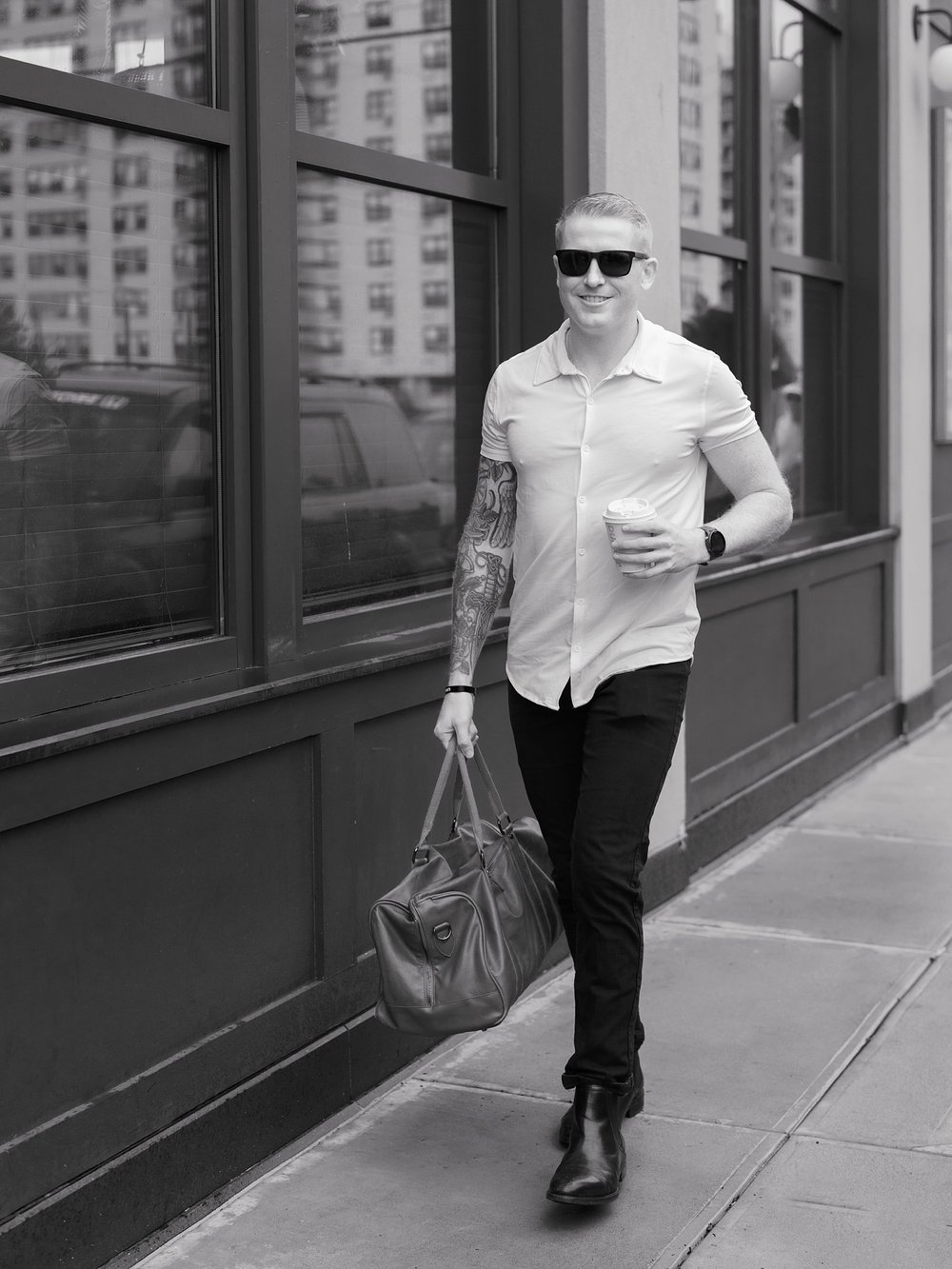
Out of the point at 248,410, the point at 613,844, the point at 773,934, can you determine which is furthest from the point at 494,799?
the point at 773,934

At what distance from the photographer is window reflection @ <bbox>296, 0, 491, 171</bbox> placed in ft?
13.8

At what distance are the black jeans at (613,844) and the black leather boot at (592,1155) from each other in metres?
0.04

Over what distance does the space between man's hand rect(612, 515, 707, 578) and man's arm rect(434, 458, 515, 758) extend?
44 cm

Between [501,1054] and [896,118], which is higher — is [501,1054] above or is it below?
below

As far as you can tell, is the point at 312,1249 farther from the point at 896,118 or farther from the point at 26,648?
the point at 896,118

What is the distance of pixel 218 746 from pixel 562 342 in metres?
1.10

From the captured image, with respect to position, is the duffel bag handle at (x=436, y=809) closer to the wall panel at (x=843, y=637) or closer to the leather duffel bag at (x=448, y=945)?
the leather duffel bag at (x=448, y=945)

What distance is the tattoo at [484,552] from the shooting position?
3619mm

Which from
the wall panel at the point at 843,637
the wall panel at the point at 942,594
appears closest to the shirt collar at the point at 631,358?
the wall panel at the point at 843,637

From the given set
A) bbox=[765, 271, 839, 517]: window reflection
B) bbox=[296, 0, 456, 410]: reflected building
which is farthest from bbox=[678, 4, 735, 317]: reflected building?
bbox=[296, 0, 456, 410]: reflected building

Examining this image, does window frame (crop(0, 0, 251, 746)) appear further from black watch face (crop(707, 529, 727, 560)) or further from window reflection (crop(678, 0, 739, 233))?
window reflection (crop(678, 0, 739, 233))

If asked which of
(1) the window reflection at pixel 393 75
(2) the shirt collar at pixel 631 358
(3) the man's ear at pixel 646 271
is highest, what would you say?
(1) the window reflection at pixel 393 75

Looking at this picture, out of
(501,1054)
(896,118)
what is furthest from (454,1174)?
(896,118)

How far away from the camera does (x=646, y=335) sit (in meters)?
3.45
